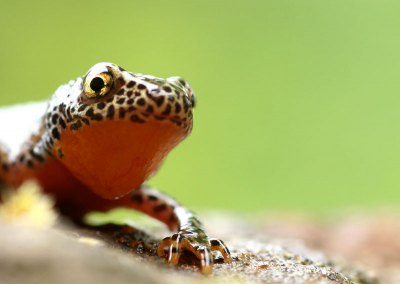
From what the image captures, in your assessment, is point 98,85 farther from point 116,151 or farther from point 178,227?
point 178,227

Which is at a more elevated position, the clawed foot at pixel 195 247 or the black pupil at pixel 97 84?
the black pupil at pixel 97 84

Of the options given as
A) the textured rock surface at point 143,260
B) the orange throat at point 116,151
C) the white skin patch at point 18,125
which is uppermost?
the white skin patch at point 18,125

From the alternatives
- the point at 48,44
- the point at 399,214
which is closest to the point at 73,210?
Result: the point at 399,214

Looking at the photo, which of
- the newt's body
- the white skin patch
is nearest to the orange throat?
the newt's body

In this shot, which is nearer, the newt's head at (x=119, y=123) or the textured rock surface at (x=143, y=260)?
the textured rock surface at (x=143, y=260)

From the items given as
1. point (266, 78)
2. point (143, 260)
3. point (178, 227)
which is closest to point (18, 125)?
point (178, 227)

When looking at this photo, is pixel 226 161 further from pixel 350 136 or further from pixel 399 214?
pixel 399 214

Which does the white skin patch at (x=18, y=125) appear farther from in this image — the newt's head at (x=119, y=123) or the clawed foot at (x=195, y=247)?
the clawed foot at (x=195, y=247)

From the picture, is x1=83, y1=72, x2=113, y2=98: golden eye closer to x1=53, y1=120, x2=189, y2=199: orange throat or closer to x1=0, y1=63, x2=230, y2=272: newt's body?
x1=0, y1=63, x2=230, y2=272: newt's body

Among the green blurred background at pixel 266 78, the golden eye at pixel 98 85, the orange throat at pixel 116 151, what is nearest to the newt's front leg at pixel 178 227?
the orange throat at pixel 116 151

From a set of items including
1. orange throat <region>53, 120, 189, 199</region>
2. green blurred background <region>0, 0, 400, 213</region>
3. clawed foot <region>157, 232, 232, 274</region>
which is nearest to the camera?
clawed foot <region>157, 232, 232, 274</region>
